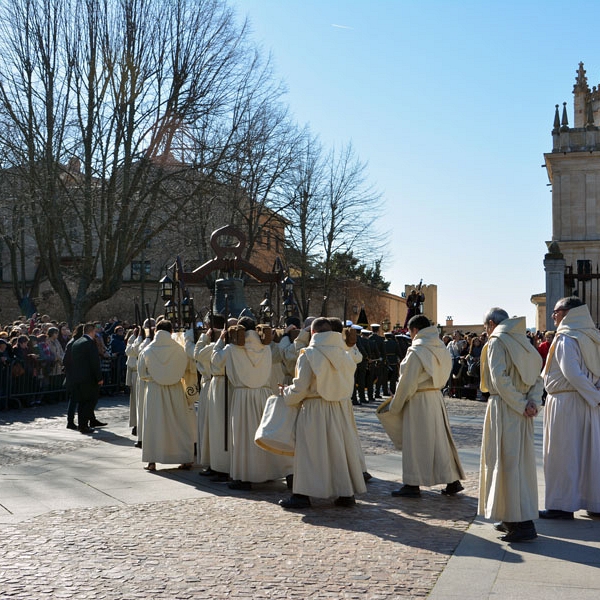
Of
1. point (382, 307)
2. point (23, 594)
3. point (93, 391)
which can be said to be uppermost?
point (382, 307)

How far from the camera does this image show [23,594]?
18.6ft

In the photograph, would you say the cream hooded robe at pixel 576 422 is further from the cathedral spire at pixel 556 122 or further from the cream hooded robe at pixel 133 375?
the cathedral spire at pixel 556 122

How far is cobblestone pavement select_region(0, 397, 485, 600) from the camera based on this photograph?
5844 mm

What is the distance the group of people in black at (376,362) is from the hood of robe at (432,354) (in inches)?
445

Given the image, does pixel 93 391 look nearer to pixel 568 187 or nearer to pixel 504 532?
pixel 504 532

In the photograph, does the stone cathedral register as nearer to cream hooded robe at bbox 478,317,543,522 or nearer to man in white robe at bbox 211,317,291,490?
Result: man in white robe at bbox 211,317,291,490

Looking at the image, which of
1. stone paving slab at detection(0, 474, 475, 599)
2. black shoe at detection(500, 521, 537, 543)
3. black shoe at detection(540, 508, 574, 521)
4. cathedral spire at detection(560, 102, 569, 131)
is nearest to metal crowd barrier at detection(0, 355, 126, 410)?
stone paving slab at detection(0, 474, 475, 599)

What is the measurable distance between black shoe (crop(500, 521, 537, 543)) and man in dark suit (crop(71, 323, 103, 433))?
928 cm

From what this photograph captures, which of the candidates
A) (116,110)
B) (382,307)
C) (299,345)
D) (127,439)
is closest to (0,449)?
(127,439)

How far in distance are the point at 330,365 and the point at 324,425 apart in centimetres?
58

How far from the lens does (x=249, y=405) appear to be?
32.5 feet

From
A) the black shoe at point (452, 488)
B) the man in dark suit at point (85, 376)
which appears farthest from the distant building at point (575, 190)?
the black shoe at point (452, 488)

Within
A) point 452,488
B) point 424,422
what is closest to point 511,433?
point 424,422

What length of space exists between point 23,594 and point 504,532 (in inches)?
151
